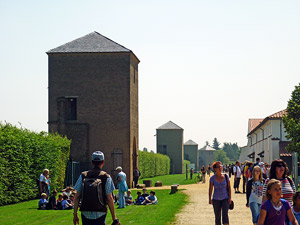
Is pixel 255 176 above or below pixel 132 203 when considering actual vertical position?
above

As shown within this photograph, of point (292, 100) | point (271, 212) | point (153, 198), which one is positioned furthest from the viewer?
point (292, 100)

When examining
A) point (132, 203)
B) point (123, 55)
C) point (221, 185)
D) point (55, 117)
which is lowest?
point (132, 203)

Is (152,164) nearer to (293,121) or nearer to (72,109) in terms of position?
(293,121)

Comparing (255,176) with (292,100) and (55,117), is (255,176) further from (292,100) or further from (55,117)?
(292,100)

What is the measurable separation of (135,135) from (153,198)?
65.2ft

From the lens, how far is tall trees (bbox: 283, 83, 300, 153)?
46688mm

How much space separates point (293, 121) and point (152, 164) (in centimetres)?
2506

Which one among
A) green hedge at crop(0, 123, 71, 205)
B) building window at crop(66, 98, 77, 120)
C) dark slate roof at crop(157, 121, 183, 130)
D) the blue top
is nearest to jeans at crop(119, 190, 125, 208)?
green hedge at crop(0, 123, 71, 205)

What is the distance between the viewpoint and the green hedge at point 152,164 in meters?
60.0

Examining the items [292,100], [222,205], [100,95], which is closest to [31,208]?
[222,205]

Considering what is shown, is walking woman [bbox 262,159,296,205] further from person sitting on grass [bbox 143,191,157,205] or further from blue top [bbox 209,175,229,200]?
person sitting on grass [bbox 143,191,157,205]

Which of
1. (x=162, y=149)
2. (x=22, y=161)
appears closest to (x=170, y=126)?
(x=162, y=149)

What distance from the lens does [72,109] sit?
144 feet

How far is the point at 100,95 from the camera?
42688 millimetres
